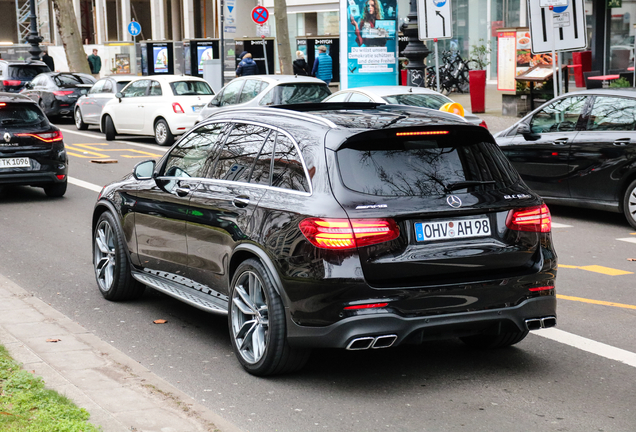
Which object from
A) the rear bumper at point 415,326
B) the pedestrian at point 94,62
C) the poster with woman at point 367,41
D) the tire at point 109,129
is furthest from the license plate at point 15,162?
the pedestrian at point 94,62

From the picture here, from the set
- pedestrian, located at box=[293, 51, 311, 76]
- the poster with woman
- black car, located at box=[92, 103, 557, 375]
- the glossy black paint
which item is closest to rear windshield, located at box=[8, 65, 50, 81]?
pedestrian, located at box=[293, 51, 311, 76]

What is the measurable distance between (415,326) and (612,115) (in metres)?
7.07

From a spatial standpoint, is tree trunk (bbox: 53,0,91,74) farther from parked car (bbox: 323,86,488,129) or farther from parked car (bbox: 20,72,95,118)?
parked car (bbox: 323,86,488,129)

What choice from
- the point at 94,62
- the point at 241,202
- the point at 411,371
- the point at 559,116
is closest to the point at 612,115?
the point at 559,116

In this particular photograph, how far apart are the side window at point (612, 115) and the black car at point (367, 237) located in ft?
19.0

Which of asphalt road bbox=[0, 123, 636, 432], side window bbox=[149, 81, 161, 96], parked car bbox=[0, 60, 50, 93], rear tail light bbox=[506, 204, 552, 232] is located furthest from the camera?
parked car bbox=[0, 60, 50, 93]

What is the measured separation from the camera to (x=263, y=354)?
5.45 m

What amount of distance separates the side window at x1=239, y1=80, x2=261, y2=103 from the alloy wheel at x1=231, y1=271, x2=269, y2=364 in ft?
46.1

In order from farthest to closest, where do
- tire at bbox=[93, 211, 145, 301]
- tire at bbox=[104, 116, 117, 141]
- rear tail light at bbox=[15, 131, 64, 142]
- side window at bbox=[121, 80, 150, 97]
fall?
tire at bbox=[104, 116, 117, 141]
side window at bbox=[121, 80, 150, 97]
rear tail light at bbox=[15, 131, 64, 142]
tire at bbox=[93, 211, 145, 301]

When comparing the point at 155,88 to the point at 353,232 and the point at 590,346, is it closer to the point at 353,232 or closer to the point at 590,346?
the point at 590,346

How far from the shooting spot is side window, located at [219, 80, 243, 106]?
2000cm

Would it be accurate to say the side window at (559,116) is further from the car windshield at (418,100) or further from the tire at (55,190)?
the tire at (55,190)

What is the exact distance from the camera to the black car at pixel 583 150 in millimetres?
11000

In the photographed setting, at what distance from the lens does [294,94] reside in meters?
19.3
